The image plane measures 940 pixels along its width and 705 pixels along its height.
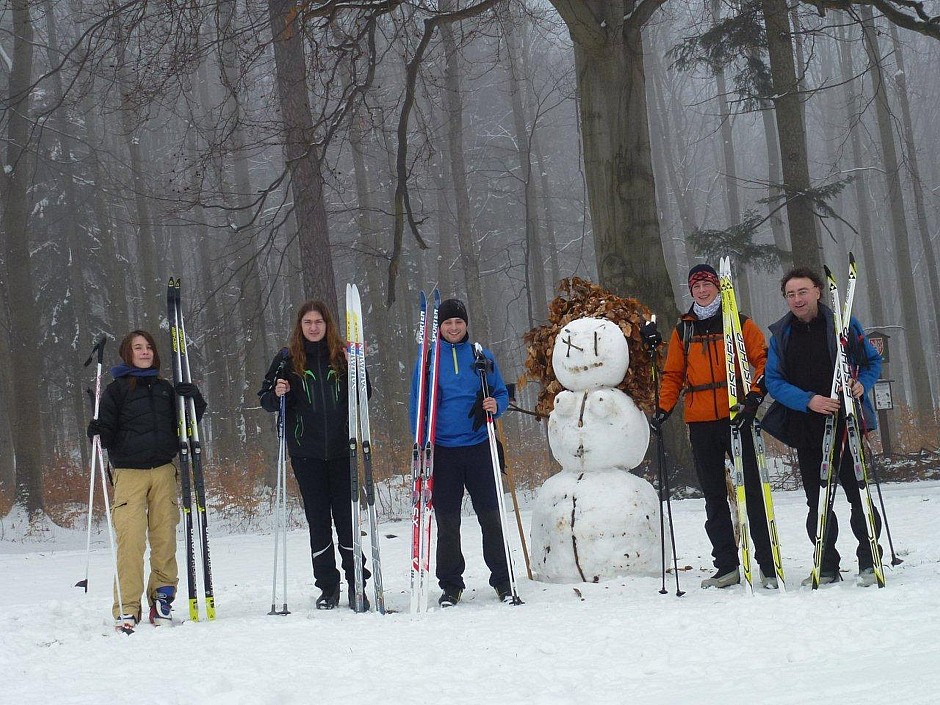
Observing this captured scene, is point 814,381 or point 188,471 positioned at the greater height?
point 814,381

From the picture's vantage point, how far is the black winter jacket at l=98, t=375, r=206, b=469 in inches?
215

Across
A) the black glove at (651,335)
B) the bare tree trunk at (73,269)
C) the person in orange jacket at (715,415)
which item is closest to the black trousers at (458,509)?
the person in orange jacket at (715,415)

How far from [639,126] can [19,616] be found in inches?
276

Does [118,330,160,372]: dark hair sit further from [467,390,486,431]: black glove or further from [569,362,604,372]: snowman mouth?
[569,362,604,372]: snowman mouth

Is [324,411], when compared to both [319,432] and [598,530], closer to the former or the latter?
[319,432]

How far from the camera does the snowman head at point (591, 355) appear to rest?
601 centimetres

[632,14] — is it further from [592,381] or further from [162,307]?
[162,307]

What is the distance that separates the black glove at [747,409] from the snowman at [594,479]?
1059 mm

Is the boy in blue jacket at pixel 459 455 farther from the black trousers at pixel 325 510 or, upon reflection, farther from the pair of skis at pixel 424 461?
the black trousers at pixel 325 510

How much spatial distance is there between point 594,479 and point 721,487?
2.92ft

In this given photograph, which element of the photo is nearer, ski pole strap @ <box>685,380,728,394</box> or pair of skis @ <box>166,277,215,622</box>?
ski pole strap @ <box>685,380,728,394</box>

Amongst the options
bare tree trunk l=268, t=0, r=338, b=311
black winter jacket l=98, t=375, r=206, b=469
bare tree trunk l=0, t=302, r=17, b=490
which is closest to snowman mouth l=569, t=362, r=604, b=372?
black winter jacket l=98, t=375, r=206, b=469

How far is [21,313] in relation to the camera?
44.6ft

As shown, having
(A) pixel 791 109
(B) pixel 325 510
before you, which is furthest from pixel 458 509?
(A) pixel 791 109
